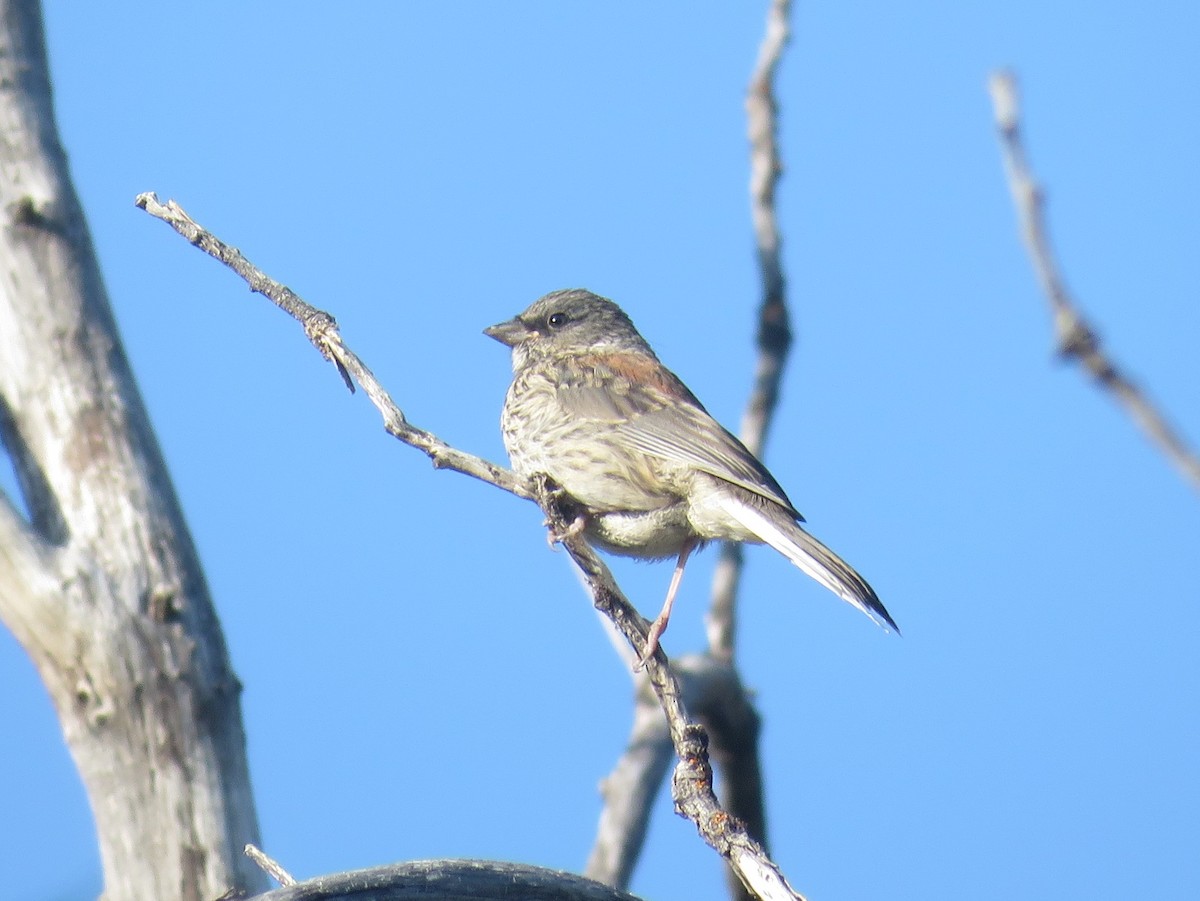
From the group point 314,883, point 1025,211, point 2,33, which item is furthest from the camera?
point 2,33

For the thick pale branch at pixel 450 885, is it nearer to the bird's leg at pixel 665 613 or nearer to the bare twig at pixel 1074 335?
the bird's leg at pixel 665 613

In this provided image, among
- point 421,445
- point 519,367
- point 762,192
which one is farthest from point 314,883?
point 762,192

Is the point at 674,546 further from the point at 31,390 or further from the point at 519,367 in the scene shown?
the point at 31,390

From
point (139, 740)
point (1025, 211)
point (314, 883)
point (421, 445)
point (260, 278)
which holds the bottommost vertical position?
point (314, 883)

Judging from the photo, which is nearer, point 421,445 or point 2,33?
point 421,445

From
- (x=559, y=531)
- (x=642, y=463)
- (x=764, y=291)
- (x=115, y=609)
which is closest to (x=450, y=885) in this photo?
(x=559, y=531)

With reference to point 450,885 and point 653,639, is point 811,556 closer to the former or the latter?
point 653,639

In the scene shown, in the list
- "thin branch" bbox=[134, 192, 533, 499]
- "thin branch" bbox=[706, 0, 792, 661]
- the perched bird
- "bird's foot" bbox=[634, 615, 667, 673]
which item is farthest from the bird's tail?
"thin branch" bbox=[706, 0, 792, 661]

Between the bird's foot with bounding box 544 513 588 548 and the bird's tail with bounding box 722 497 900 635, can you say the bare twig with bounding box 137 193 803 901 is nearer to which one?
the bird's foot with bounding box 544 513 588 548
